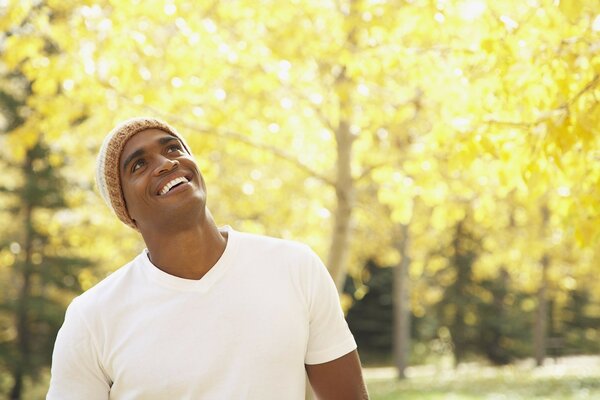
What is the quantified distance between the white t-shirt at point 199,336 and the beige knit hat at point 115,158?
243 millimetres

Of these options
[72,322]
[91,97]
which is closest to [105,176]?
[72,322]

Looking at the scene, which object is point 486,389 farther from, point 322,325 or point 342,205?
point 322,325

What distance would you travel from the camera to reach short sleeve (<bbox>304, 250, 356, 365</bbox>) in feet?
7.34

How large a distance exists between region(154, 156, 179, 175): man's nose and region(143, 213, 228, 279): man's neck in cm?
17

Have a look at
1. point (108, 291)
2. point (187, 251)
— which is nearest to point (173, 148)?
point (187, 251)

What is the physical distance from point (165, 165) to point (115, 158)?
173 mm

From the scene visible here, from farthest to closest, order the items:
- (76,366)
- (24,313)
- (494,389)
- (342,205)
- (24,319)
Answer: (24,319) → (24,313) → (494,389) → (342,205) → (76,366)

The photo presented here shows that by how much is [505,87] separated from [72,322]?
6.58 ft

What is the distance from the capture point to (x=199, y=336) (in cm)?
214

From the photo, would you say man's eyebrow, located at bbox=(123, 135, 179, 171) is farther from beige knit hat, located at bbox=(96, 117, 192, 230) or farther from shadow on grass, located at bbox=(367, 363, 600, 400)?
shadow on grass, located at bbox=(367, 363, 600, 400)

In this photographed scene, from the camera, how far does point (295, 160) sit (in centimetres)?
671

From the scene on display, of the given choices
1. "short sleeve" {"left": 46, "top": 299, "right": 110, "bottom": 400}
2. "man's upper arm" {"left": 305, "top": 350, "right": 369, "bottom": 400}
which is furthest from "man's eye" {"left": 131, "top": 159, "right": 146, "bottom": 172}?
"man's upper arm" {"left": 305, "top": 350, "right": 369, "bottom": 400}

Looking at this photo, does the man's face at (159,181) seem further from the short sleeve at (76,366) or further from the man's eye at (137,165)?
the short sleeve at (76,366)

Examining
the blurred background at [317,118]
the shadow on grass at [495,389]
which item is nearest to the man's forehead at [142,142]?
the blurred background at [317,118]
